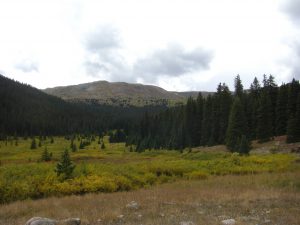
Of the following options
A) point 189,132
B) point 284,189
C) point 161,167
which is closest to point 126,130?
point 189,132

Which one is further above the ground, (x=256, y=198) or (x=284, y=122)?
(x=284, y=122)

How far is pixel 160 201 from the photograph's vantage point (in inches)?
583

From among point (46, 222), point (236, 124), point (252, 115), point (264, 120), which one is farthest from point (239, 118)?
point (46, 222)

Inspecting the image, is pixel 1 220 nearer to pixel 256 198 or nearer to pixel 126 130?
pixel 256 198

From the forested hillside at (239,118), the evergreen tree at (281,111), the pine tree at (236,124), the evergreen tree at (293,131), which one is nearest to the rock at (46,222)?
the forested hillside at (239,118)

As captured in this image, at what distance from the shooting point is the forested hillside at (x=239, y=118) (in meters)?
66.4

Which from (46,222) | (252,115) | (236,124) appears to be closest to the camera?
(46,222)

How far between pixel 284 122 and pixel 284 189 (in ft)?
193

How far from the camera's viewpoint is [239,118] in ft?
221

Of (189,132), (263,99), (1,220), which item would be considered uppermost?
(263,99)

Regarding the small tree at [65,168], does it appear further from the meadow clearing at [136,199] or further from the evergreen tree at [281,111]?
the evergreen tree at [281,111]

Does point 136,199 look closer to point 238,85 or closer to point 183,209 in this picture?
point 183,209

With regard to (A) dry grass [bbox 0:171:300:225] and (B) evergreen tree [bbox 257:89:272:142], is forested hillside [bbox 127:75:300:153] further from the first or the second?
(A) dry grass [bbox 0:171:300:225]

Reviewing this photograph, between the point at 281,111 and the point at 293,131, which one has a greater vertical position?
the point at 281,111
